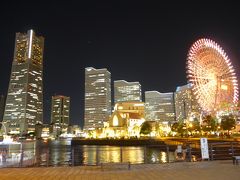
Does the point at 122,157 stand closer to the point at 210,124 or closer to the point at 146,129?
the point at 210,124

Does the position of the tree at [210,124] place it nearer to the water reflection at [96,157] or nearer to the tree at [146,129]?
the tree at [146,129]

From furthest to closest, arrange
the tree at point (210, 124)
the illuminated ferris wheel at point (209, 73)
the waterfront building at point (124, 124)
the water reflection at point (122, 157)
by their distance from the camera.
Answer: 1. the waterfront building at point (124, 124)
2. the tree at point (210, 124)
3. the illuminated ferris wheel at point (209, 73)
4. the water reflection at point (122, 157)

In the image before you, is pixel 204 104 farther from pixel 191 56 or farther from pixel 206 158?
pixel 206 158

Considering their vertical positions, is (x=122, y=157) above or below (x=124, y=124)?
below

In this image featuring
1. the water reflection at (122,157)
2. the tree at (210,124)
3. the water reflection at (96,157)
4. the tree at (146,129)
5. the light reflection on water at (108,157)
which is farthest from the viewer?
the tree at (146,129)

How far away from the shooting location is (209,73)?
2795 inches

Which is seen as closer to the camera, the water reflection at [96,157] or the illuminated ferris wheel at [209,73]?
the water reflection at [96,157]

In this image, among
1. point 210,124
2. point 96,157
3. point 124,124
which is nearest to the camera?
point 96,157

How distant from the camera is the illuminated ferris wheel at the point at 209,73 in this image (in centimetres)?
6988

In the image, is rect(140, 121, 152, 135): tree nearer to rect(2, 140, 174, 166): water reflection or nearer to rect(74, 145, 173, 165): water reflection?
rect(2, 140, 174, 166): water reflection

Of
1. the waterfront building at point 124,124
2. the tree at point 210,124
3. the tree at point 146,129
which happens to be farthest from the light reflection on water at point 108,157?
the waterfront building at point 124,124

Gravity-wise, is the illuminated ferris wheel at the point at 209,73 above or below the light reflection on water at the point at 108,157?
above

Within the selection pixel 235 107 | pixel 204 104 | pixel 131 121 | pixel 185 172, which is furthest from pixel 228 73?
pixel 131 121

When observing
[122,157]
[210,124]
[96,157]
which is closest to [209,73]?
[210,124]
